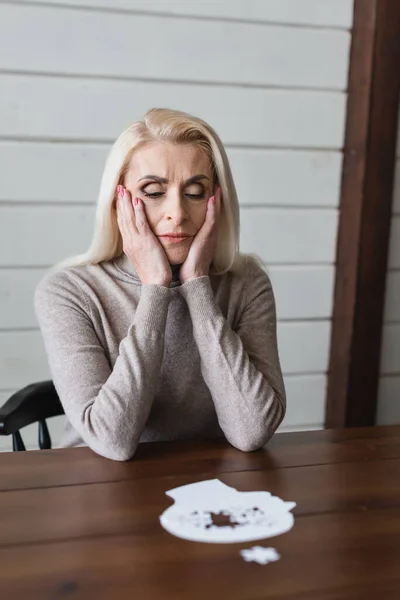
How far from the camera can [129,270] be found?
4.78 feet

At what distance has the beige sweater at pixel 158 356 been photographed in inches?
48.1

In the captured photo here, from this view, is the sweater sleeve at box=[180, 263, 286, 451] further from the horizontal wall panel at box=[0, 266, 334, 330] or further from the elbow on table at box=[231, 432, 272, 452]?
the horizontal wall panel at box=[0, 266, 334, 330]

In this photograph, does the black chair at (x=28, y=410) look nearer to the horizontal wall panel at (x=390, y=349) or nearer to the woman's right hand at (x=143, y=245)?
the woman's right hand at (x=143, y=245)

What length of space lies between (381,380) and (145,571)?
1.73m

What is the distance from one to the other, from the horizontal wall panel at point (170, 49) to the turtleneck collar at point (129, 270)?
2.42ft

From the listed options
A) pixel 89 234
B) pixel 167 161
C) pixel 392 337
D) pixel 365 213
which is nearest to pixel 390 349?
pixel 392 337

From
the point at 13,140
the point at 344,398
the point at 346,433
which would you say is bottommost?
the point at 344,398

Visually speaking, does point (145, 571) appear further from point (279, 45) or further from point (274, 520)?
point (279, 45)

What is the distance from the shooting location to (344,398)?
2.27 m

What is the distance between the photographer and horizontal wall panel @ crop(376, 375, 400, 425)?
2.40 metres

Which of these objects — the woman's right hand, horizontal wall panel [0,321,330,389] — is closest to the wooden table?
the woman's right hand

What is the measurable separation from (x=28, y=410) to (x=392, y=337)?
144cm

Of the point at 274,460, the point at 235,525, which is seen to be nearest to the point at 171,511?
the point at 235,525

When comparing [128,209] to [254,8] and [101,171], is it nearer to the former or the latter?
[101,171]
